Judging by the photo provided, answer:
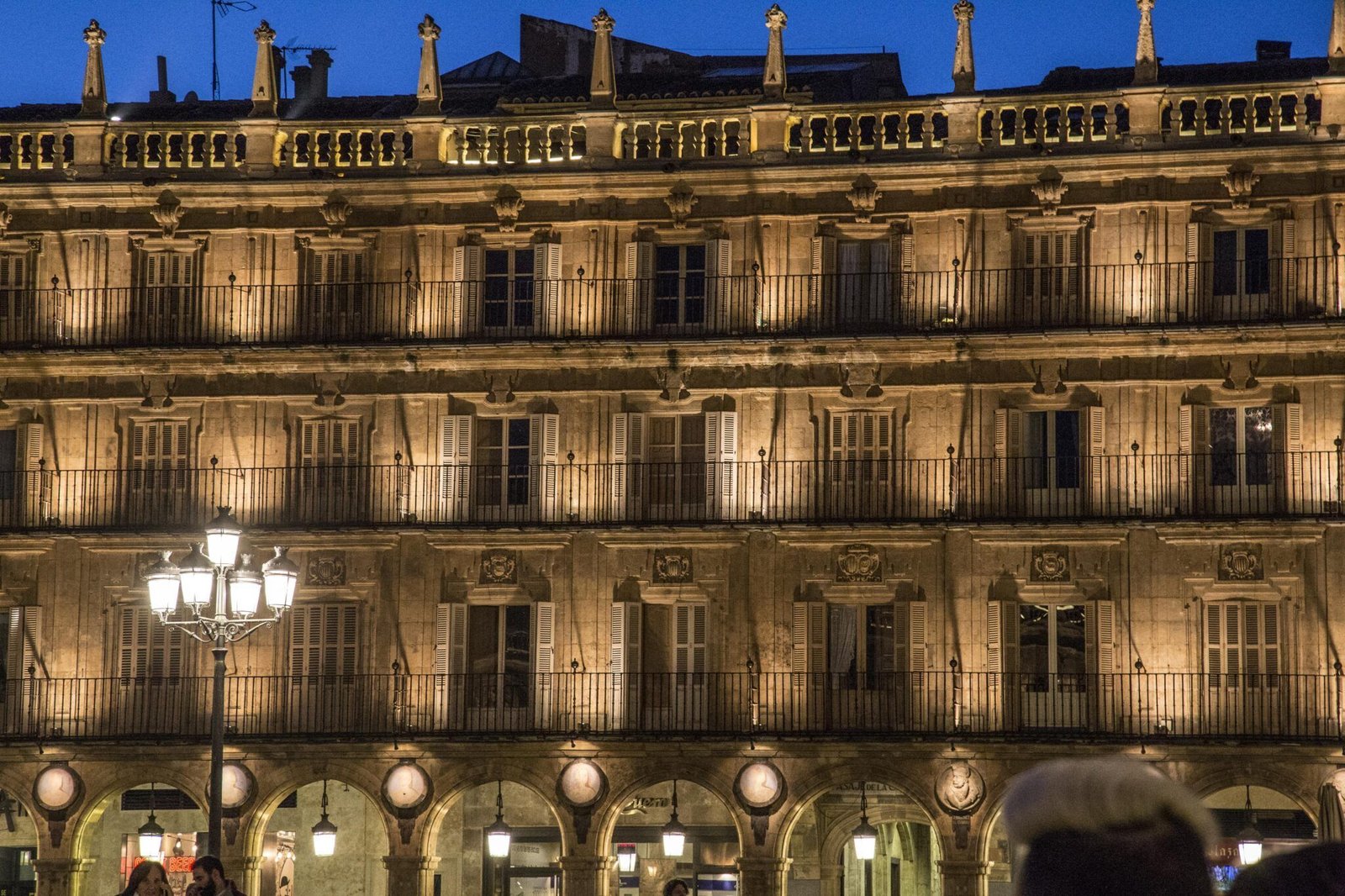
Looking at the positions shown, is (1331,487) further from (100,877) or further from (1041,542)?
(100,877)

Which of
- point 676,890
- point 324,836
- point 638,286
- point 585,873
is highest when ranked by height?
point 638,286

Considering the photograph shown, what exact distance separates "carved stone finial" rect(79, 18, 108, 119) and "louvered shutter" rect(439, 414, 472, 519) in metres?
7.56

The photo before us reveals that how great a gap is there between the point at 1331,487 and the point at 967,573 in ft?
17.0

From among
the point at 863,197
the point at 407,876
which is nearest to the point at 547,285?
the point at 863,197

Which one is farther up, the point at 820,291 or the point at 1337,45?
the point at 1337,45

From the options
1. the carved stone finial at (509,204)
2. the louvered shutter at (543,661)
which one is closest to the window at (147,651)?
the louvered shutter at (543,661)

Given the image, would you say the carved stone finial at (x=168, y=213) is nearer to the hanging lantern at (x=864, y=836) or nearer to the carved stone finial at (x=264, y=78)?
the carved stone finial at (x=264, y=78)

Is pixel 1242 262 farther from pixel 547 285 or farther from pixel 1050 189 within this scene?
pixel 547 285

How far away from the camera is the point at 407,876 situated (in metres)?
32.8

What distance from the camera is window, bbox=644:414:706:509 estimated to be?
33.2 meters

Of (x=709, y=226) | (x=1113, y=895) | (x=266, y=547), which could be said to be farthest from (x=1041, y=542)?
(x=1113, y=895)

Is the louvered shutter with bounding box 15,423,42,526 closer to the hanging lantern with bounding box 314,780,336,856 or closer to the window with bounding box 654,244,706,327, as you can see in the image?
the hanging lantern with bounding box 314,780,336,856

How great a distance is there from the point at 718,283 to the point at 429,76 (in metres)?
5.70

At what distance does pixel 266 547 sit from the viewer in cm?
3356
